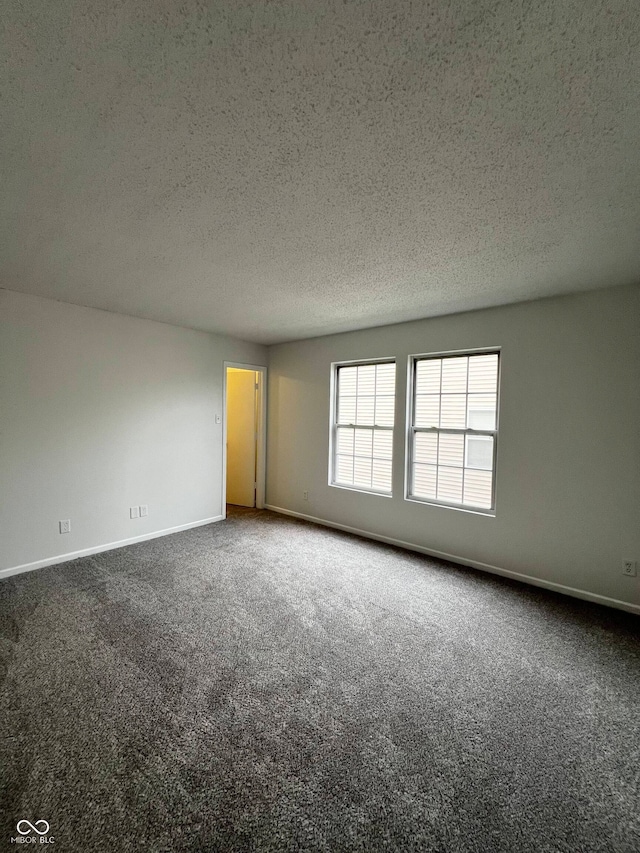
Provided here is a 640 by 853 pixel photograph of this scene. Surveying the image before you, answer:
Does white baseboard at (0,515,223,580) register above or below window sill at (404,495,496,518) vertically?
below

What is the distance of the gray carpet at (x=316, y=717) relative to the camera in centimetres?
126

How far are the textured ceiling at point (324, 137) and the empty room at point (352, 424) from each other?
0.01 m

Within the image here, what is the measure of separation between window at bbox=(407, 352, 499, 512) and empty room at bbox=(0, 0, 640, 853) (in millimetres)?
35

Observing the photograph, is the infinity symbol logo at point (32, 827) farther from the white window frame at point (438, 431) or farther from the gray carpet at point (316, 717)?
the white window frame at point (438, 431)

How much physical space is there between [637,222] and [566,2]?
56.7 inches

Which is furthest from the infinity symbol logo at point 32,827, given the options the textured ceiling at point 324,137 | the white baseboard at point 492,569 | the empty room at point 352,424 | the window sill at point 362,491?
the window sill at point 362,491

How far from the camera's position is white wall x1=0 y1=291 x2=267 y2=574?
10.4ft

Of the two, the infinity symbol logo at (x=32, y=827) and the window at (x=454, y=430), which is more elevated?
the window at (x=454, y=430)

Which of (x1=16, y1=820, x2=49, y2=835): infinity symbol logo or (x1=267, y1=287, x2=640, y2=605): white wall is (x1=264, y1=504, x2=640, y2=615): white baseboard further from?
(x1=16, y1=820, x2=49, y2=835): infinity symbol logo

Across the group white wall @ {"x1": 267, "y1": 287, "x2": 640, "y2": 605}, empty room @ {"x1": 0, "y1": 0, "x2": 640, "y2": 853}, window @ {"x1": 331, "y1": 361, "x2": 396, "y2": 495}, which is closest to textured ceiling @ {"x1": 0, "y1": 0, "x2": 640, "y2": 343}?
empty room @ {"x1": 0, "y1": 0, "x2": 640, "y2": 853}

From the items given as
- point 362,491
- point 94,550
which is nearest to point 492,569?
point 362,491

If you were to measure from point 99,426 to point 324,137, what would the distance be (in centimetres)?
346

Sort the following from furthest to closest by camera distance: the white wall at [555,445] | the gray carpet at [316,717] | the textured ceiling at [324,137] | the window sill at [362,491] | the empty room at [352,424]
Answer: the window sill at [362,491]
the white wall at [555,445]
the gray carpet at [316,717]
the empty room at [352,424]
the textured ceiling at [324,137]

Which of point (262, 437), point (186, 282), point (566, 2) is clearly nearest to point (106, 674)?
point (186, 282)
